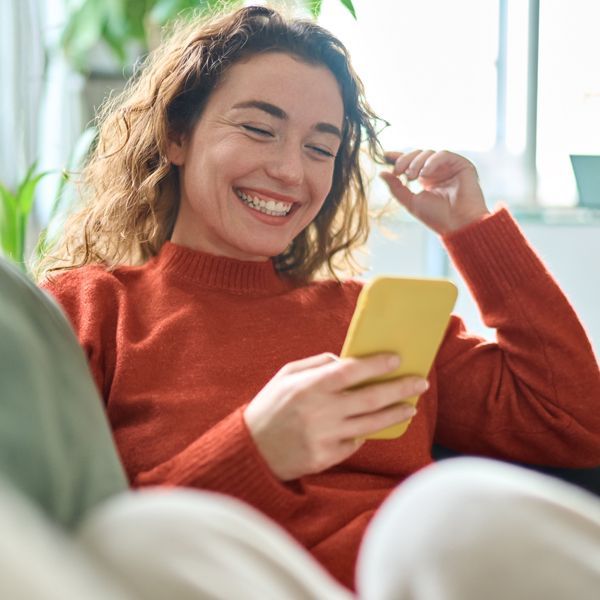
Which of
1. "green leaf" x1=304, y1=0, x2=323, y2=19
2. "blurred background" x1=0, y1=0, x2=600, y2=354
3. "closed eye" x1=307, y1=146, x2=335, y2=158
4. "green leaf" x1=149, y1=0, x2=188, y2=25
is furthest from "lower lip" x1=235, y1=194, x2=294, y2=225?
"blurred background" x1=0, y1=0, x2=600, y2=354

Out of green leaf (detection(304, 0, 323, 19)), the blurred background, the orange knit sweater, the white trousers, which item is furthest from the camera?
the blurred background

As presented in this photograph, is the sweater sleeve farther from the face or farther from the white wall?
the white wall

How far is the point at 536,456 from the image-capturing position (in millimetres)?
1345

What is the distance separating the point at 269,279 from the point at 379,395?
1.46 feet

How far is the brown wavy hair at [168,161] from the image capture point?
136cm

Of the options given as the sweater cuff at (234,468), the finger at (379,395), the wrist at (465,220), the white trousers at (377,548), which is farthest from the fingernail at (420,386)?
the wrist at (465,220)

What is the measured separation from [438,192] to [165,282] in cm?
46

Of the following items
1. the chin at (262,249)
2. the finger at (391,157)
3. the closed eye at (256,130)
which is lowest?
the chin at (262,249)

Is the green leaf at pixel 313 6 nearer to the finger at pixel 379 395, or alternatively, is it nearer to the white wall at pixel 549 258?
the white wall at pixel 549 258

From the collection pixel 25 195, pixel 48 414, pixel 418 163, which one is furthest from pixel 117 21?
pixel 48 414

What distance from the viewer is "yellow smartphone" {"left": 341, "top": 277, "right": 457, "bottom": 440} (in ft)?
2.98

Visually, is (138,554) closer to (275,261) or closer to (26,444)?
(26,444)

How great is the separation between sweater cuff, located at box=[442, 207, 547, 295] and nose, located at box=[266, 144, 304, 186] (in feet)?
0.85

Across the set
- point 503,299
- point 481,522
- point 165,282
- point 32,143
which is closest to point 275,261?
point 165,282
